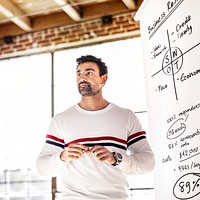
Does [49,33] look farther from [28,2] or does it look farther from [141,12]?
[141,12]

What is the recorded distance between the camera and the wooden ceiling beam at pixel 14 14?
3.87m

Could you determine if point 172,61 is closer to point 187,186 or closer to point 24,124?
point 187,186

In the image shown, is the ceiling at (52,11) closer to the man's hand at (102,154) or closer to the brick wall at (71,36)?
the brick wall at (71,36)

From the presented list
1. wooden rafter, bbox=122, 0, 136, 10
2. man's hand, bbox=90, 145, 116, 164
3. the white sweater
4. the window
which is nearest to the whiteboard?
the white sweater

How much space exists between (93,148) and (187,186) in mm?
494

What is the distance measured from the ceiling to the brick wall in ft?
0.21

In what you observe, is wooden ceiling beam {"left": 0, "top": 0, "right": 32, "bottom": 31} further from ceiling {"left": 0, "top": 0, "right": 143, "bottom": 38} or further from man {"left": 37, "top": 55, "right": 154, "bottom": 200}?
man {"left": 37, "top": 55, "right": 154, "bottom": 200}

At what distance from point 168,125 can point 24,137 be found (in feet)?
8.39

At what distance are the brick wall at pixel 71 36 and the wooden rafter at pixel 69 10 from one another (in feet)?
0.35

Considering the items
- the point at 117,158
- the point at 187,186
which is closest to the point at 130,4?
the point at 117,158

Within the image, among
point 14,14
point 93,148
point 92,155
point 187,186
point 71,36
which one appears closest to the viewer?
point 187,186

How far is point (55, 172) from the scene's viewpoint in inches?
77.5

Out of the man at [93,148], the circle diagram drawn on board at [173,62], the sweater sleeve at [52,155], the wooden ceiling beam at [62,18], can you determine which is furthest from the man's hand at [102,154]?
the wooden ceiling beam at [62,18]

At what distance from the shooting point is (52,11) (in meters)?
4.24
